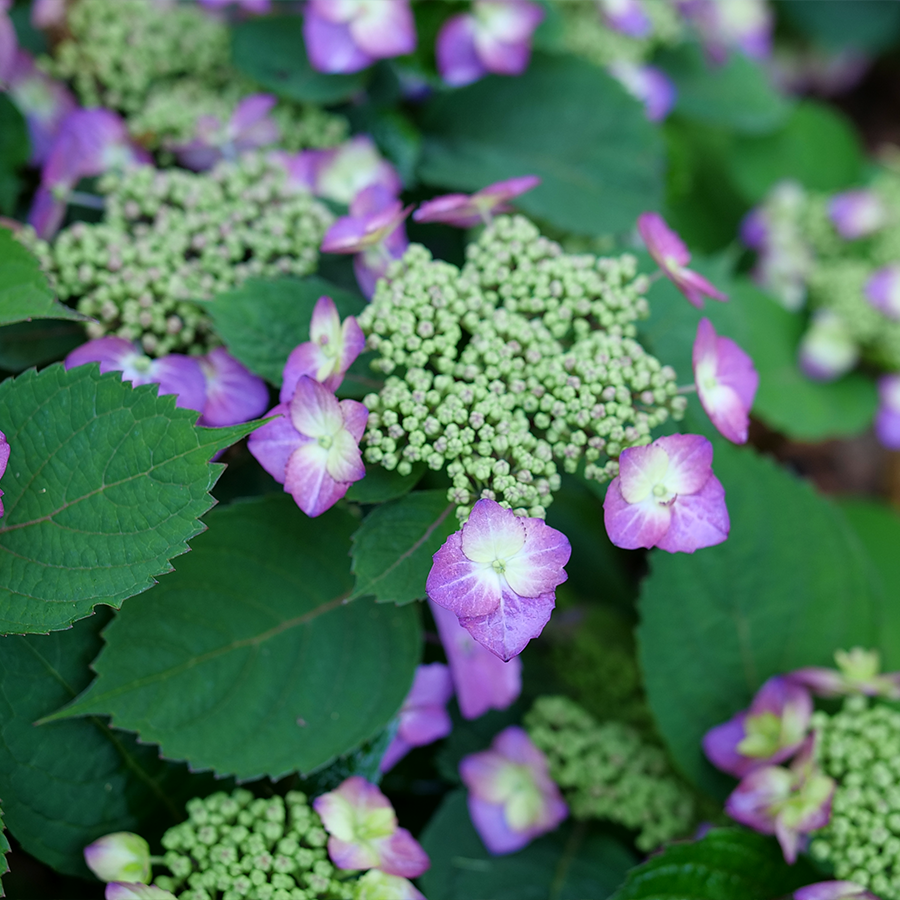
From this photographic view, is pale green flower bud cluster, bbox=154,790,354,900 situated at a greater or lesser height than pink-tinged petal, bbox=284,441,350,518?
lesser

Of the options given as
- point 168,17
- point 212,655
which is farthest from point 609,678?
point 168,17

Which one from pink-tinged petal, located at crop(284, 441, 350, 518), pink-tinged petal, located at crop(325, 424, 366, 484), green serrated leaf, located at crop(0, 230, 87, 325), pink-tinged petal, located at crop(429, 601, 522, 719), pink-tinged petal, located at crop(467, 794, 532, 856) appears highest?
Answer: green serrated leaf, located at crop(0, 230, 87, 325)

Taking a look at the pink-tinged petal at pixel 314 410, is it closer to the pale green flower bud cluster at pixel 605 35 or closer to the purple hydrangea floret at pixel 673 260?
the purple hydrangea floret at pixel 673 260

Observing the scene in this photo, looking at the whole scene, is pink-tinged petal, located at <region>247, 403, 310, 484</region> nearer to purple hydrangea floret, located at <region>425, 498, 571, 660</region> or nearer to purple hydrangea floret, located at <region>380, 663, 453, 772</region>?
purple hydrangea floret, located at <region>425, 498, 571, 660</region>

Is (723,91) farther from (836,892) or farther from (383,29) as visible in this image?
(836,892)

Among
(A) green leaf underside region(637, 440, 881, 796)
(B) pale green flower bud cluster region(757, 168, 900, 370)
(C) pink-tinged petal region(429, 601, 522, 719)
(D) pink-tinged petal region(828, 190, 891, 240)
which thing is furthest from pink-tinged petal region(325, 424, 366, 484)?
(D) pink-tinged petal region(828, 190, 891, 240)
